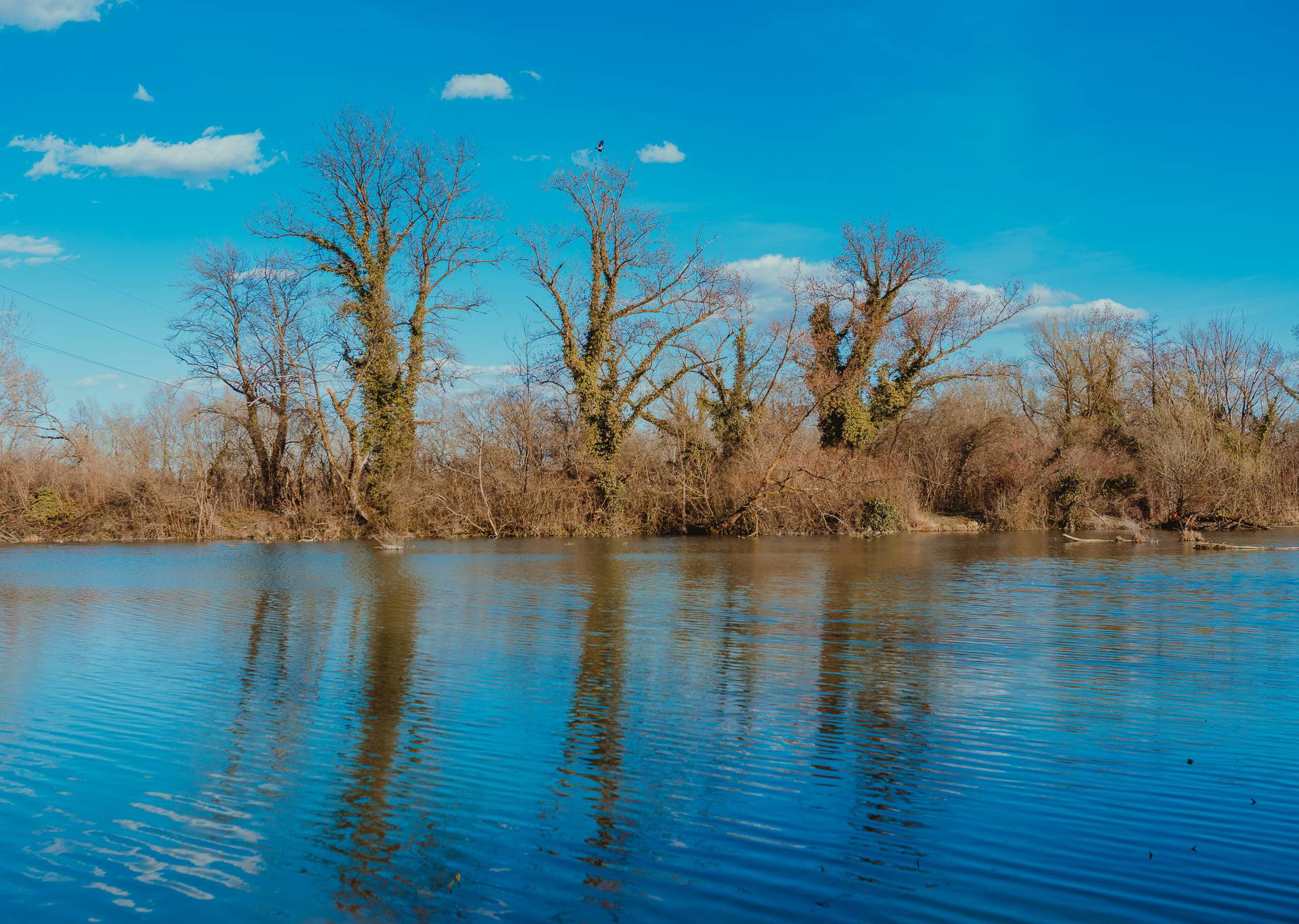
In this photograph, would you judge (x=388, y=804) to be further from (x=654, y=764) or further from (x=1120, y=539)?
(x=1120, y=539)

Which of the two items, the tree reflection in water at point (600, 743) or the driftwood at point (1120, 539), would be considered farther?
the driftwood at point (1120, 539)

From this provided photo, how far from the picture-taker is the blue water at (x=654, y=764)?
4.34 m

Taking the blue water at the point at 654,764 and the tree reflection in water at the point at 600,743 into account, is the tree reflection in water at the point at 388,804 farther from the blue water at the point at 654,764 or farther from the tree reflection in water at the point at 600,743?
the tree reflection in water at the point at 600,743

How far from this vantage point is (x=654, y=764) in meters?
6.32

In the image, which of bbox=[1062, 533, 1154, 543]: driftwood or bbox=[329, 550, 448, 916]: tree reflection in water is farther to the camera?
bbox=[1062, 533, 1154, 543]: driftwood

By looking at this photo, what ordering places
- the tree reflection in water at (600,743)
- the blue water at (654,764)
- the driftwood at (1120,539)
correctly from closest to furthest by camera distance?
1. the blue water at (654,764)
2. the tree reflection in water at (600,743)
3. the driftwood at (1120,539)

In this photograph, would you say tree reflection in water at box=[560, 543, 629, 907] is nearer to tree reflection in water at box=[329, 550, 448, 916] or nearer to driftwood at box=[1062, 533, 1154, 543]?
tree reflection in water at box=[329, 550, 448, 916]

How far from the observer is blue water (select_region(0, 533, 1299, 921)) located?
14.2 feet

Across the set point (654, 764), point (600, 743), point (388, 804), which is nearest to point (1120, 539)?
point (600, 743)

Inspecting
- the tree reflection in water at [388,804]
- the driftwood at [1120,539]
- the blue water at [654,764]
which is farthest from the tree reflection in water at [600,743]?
the driftwood at [1120,539]

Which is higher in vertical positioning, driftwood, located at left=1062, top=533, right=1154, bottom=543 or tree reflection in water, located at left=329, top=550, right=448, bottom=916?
driftwood, located at left=1062, top=533, right=1154, bottom=543

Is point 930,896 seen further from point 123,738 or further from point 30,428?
point 30,428

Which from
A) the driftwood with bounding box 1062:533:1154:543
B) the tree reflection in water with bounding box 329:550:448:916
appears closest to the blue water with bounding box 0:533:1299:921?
the tree reflection in water with bounding box 329:550:448:916

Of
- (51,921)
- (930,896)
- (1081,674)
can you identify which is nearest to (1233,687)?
(1081,674)
